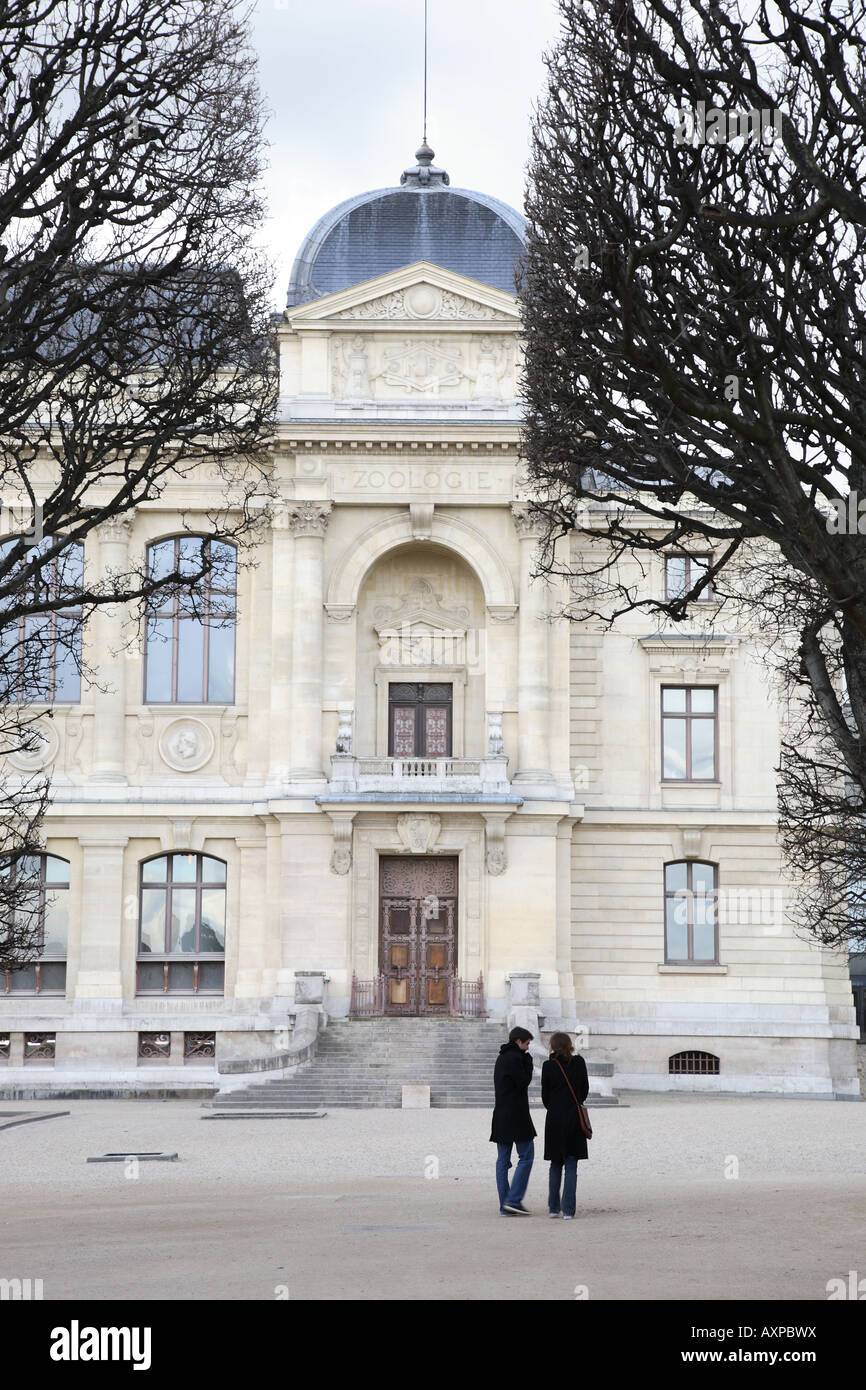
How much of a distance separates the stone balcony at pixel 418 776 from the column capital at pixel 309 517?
5152mm

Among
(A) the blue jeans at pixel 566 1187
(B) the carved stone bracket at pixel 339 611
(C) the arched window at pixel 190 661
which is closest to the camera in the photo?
(A) the blue jeans at pixel 566 1187

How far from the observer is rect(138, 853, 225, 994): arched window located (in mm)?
39938

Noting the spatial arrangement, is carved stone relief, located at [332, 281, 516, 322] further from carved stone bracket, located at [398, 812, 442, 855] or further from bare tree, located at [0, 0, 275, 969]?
bare tree, located at [0, 0, 275, 969]

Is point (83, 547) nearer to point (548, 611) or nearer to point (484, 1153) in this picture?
point (548, 611)

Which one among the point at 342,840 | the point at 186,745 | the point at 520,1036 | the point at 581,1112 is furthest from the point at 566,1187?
the point at 186,745

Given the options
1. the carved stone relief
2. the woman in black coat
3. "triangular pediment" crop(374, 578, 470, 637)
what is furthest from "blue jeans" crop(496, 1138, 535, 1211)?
the carved stone relief

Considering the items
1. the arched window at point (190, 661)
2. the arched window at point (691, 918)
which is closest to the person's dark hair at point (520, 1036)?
the arched window at point (691, 918)

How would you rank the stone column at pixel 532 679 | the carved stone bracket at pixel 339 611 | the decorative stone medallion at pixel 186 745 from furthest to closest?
the decorative stone medallion at pixel 186 745 < the carved stone bracket at pixel 339 611 < the stone column at pixel 532 679

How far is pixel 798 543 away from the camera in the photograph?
585 inches

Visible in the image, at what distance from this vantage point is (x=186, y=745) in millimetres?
40250

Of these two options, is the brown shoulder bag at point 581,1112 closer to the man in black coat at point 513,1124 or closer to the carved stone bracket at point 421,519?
the man in black coat at point 513,1124

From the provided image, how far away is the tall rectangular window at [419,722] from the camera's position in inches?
1607

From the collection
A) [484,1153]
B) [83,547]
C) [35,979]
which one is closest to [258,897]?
[35,979]

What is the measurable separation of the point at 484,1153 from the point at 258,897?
57.2 feet
